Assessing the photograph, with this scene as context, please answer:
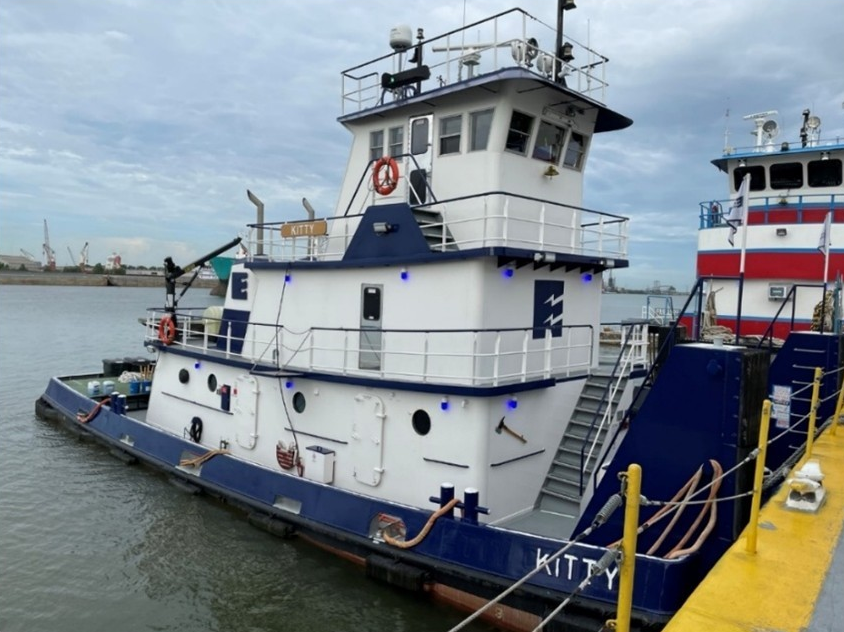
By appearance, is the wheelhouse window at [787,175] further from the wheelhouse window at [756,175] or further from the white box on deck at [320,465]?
the white box on deck at [320,465]

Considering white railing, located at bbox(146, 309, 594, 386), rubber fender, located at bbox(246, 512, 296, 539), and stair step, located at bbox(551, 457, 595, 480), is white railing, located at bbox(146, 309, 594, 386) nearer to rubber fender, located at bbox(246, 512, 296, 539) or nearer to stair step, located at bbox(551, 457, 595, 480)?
stair step, located at bbox(551, 457, 595, 480)

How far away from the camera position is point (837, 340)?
863 cm

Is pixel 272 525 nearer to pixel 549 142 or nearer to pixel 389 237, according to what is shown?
pixel 389 237

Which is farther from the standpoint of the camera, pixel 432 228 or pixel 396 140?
pixel 396 140

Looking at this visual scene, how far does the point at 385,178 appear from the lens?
9.91m

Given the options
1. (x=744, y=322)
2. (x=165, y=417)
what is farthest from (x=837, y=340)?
(x=165, y=417)

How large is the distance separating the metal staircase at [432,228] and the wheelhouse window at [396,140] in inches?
58.7

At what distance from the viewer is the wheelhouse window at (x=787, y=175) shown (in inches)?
730

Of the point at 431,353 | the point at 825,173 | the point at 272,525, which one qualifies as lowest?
the point at 272,525

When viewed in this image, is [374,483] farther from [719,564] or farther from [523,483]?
[719,564]

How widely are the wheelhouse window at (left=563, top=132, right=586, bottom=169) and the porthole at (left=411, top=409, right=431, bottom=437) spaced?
16.6ft

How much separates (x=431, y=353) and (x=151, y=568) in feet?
17.5

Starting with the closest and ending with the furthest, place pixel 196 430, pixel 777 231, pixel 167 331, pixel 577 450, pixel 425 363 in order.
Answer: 1. pixel 425 363
2. pixel 577 450
3. pixel 196 430
4. pixel 167 331
5. pixel 777 231

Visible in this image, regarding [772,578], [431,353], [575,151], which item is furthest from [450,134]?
[772,578]
